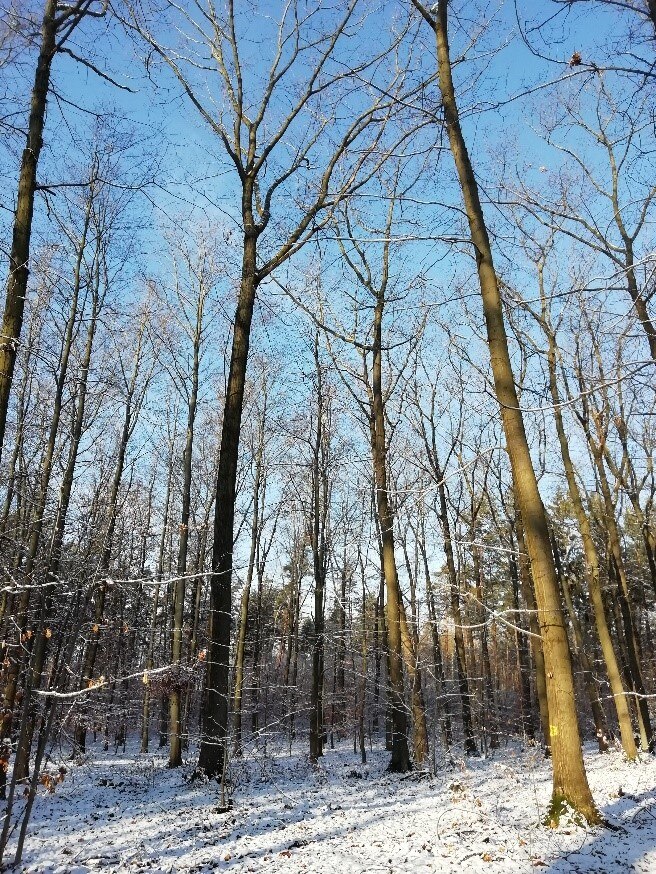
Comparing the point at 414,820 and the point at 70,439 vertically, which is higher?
the point at 70,439

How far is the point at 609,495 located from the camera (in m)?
14.2

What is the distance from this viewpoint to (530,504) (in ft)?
18.7

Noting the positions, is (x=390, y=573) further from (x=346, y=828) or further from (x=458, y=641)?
(x=458, y=641)

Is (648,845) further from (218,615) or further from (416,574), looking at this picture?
(416,574)

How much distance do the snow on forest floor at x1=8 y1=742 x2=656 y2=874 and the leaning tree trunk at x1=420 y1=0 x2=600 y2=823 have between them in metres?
0.43

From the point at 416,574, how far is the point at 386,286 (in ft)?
40.8

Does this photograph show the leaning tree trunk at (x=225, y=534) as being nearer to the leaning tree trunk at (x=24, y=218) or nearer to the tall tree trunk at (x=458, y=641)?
the leaning tree trunk at (x=24, y=218)

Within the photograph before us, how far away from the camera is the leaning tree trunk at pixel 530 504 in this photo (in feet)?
16.5

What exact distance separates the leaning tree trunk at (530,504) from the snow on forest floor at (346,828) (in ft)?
1.40

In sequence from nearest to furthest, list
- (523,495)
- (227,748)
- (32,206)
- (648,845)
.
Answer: (648,845), (32,206), (523,495), (227,748)

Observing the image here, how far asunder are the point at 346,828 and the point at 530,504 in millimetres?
4731

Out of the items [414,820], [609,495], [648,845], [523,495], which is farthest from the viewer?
[609,495]

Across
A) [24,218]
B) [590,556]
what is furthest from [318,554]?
[24,218]

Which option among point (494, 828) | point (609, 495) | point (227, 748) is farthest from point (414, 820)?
point (609, 495)
